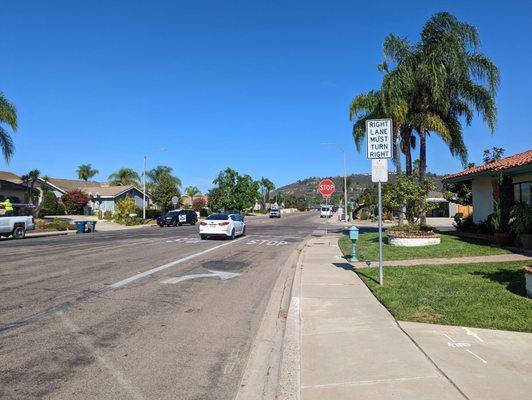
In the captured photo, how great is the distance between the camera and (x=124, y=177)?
8481 centimetres

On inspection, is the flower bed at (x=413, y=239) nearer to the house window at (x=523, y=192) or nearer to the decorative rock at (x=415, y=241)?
the decorative rock at (x=415, y=241)

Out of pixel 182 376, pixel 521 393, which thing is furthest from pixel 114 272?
pixel 521 393

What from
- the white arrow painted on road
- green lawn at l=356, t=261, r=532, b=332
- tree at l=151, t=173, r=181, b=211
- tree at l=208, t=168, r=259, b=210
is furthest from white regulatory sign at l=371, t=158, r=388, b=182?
tree at l=208, t=168, r=259, b=210

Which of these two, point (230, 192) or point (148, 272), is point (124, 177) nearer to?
point (230, 192)

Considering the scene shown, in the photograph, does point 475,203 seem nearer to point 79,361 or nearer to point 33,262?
point 33,262

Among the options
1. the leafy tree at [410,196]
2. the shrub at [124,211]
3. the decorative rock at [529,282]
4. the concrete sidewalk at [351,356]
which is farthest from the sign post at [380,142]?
the shrub at [124,211]

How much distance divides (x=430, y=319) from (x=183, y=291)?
5.24 m

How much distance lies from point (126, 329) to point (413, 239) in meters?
12.7

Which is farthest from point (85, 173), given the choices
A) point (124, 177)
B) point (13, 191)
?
point (13, 191)

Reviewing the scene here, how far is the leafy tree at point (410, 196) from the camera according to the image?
→ 1800 cm

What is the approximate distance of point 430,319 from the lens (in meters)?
6.75

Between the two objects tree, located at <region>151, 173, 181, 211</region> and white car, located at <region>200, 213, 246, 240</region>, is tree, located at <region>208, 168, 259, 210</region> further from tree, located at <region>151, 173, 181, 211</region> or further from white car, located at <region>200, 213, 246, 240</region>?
white car, located at <region>200, 213, 246, 240</region>

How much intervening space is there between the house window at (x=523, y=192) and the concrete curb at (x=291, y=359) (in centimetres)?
1271

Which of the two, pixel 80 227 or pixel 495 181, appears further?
pixel 80 227
